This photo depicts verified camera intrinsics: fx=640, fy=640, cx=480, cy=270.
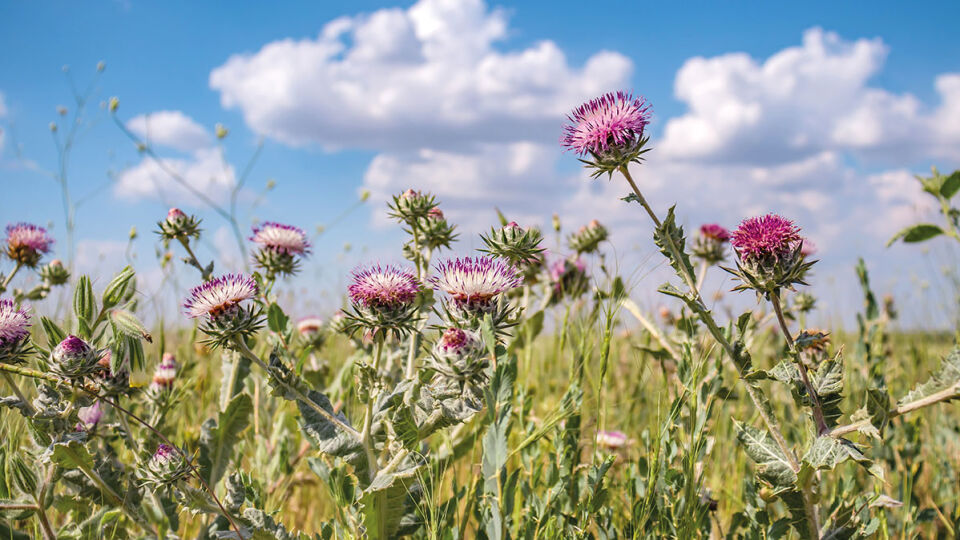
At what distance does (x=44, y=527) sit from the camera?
2.14 m

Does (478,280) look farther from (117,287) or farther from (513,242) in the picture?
(117,287)

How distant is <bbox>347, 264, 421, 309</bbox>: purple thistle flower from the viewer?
2.24 metres

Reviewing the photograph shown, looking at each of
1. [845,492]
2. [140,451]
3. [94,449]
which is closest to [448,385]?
[140,451]

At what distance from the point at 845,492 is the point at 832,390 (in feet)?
3.46

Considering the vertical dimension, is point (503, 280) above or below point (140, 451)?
above

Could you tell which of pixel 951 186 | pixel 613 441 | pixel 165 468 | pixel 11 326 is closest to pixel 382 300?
→ pixel 165 468

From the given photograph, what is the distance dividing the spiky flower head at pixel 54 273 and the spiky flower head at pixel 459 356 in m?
3.01

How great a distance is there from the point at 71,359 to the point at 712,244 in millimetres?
3266

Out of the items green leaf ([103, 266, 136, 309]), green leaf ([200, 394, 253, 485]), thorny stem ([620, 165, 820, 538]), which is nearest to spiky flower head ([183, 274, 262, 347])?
green leaf ([103, 266, 136, 309])

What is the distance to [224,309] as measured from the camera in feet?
7.39

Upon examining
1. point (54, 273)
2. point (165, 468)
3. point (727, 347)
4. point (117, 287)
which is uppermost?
point (54, 273)

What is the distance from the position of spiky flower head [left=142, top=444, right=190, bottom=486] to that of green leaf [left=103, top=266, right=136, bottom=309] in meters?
0.57

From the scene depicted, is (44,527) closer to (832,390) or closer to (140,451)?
(140,451)

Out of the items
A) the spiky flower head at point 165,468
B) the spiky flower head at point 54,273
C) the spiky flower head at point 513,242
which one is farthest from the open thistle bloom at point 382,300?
the spiky flower head at point 54,273
